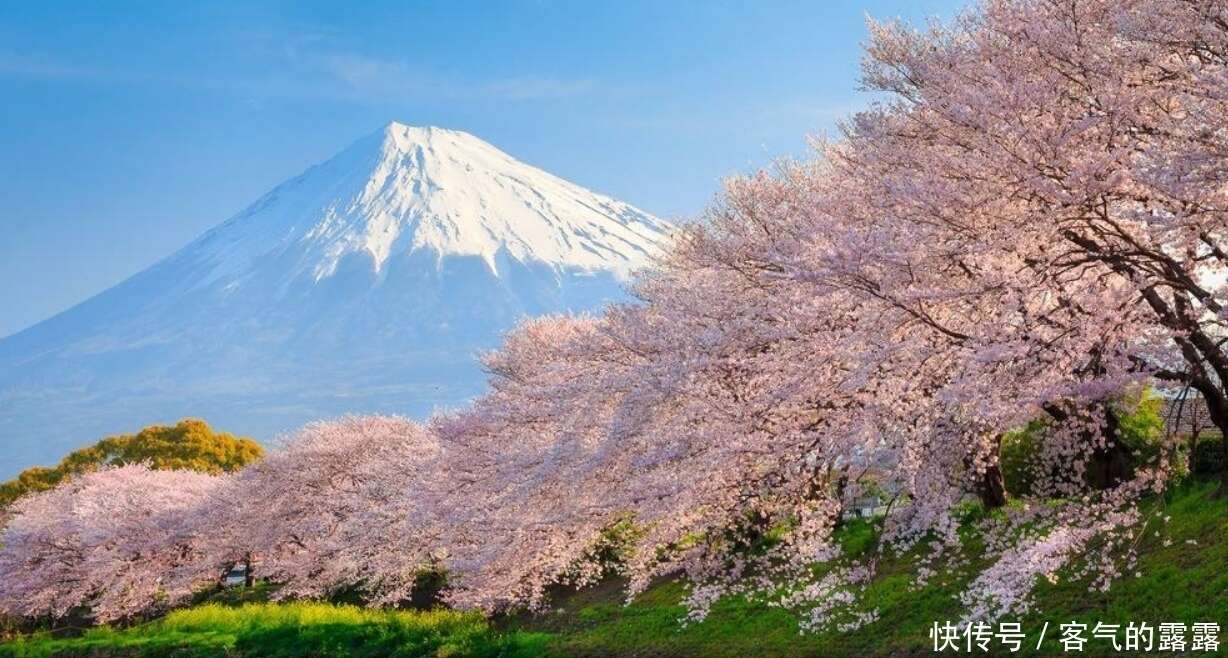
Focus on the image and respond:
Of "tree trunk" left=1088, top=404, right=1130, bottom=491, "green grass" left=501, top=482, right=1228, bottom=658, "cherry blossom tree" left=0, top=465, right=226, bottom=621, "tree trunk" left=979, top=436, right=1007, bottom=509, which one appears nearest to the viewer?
"green grass" left=501, top=482, right=1228, bottom=658

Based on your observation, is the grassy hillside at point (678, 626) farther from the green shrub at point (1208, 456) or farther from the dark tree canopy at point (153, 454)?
the dark tree canopy at point (153, 454)

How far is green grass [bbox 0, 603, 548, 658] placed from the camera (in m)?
19.4

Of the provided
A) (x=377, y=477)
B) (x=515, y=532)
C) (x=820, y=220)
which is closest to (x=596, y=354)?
(x=515, y=532)

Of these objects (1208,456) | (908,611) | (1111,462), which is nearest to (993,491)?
(1111,462)

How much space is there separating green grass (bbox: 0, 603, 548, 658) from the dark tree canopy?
58.3 ft

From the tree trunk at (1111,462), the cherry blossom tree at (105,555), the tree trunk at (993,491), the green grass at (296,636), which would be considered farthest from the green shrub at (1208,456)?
the cherry blossom tree at (105,555)

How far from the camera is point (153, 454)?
49156 millimetres

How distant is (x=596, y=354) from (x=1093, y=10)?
7.63m

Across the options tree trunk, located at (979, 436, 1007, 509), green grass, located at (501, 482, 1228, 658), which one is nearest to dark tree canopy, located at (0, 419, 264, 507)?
green grass, located at (501, 482, 1228, 658)

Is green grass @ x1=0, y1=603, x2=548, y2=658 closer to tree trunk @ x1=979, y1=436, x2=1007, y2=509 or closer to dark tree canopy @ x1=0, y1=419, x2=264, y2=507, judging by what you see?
tree trunk @ x1=979, y1=436, x2=1007, y2=509

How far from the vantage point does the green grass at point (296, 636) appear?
19391mm

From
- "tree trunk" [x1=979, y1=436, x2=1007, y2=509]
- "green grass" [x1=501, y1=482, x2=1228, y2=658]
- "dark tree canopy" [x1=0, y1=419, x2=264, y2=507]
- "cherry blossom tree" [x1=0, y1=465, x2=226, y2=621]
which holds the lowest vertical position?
"green grass" [x1=501, y1=482, x2=1228, y2=658]

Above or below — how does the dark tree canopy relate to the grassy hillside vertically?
above

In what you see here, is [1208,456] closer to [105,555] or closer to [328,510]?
[328,510]
